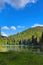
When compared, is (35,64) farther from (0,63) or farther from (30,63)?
(0,63)

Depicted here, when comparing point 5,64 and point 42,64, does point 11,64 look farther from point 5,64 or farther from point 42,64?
point 42,64

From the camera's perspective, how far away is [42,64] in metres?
34.9

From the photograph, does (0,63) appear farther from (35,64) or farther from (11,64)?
(35,64)

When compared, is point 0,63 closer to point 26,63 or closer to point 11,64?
point 11,64

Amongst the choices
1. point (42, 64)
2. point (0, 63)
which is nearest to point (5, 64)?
point (0, 63)

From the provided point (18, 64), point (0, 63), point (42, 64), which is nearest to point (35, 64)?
point (42, 64)

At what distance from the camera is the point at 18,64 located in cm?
3650

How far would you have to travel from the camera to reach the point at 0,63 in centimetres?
3584

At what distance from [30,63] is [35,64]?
1422 mm

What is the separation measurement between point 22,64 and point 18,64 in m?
1.10

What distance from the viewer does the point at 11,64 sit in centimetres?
3609

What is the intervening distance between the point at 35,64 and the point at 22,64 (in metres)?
2.62

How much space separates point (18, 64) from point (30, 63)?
245cm

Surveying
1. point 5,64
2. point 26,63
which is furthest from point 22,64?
point 5,64
